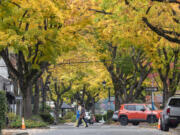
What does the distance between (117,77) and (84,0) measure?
57.5 feet

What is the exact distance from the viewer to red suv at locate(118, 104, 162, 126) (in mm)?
32969

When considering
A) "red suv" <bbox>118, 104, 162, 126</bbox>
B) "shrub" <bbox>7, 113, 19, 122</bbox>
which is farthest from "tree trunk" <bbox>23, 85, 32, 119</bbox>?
"red suv" <bbox>118, 104, 162, 126</bbox>

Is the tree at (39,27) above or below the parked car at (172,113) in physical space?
above

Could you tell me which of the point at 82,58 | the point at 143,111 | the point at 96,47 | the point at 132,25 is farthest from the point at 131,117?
the point at 132,25

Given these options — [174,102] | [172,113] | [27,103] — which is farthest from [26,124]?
[172,113]

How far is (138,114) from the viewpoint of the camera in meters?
33.3

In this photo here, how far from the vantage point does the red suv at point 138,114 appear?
33.0 meters

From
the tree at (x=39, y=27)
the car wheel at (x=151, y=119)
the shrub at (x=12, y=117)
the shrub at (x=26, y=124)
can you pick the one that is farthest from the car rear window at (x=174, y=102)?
the shrub at (x=12, y=117)

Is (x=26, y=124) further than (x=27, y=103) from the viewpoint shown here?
No

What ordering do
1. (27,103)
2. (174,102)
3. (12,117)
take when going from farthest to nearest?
(12,117), (27,103), (174,102)

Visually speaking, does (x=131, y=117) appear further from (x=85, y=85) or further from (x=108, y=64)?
(x=85, y=85)

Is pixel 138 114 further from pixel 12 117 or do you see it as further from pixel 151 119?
pixel 12 117

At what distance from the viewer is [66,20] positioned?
2588 cm

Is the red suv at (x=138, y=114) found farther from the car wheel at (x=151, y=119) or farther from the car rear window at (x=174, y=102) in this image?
the car rear window at (x=174, y=102)
